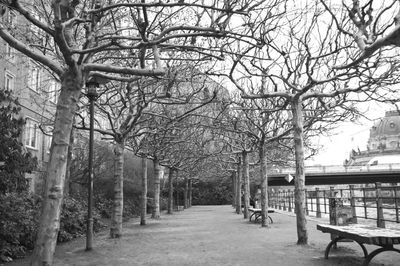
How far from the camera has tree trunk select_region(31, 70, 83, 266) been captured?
6.77 metres

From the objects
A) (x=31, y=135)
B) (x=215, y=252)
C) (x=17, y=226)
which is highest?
(x=31, y=135)

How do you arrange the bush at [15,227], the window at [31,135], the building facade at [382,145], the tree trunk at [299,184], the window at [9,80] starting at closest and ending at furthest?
the bush at [15,227], the tree trunk at [299,184], the window at [9,80], the window at [31,135], the building facade at [382,145]

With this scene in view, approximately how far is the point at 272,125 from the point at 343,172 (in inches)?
1961

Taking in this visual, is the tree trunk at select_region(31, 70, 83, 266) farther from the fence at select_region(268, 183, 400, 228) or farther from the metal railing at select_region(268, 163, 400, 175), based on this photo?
the metal railing at select_region(268, 163, 400, 175)

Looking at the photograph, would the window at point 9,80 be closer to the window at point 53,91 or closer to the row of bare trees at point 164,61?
the window at point 53,91

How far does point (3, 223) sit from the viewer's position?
10672 millimetres

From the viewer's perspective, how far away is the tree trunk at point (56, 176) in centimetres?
677

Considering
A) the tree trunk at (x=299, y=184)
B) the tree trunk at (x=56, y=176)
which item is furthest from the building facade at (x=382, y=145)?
the tree trunk at (x=56, y=176)

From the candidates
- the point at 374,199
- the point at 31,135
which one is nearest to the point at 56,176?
the point at 374,199

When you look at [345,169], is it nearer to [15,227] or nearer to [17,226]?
[17,226]

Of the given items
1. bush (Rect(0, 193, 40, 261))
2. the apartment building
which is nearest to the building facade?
the apartment building

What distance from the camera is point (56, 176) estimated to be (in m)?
7.07

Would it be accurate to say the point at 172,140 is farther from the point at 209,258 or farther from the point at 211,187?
the point at 211,187

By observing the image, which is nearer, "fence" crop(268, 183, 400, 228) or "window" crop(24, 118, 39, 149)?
"fence" crop(268, 183, 400, 228)
